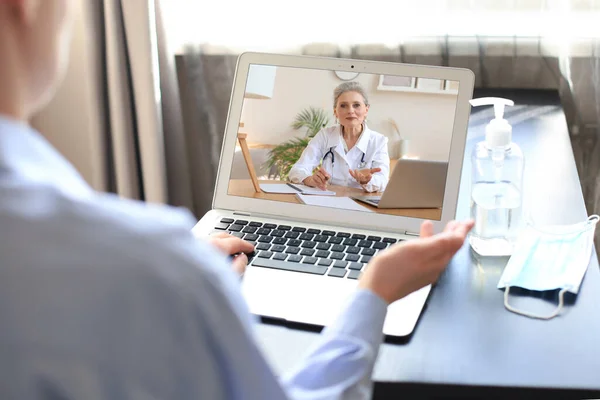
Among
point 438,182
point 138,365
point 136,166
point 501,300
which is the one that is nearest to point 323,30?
point 136,166

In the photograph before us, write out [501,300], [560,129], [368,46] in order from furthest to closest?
1. [368,46]
2. [560,129]
3. [501,300]

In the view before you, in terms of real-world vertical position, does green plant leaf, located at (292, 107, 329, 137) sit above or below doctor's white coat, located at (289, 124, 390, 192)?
above

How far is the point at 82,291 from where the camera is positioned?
17.0 inches

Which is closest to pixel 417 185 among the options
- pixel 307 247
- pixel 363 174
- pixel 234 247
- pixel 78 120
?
pixel 363 174

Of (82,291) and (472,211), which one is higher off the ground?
(82,291)

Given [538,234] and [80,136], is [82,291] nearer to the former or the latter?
[538,234]

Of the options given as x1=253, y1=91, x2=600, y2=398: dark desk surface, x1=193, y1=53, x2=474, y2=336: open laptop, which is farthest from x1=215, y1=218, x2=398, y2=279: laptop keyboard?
x1=253, y1=91, x2=600, y2=398: dark desk surface

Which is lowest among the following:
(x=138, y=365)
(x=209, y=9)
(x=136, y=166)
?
(x=136, y=166)

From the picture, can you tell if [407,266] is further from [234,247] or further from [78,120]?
[78,120]

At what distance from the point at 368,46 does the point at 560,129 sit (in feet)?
1.89

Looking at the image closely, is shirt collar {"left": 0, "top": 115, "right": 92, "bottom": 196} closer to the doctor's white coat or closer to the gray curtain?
the doctor's white coat

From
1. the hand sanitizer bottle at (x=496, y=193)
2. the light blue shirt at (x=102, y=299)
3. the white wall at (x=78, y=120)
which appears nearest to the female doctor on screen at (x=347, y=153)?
the hand sanitizer bottle at (x=496, y=193)

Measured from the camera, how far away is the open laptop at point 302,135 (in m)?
1.07

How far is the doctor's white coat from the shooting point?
1187 millimetres
